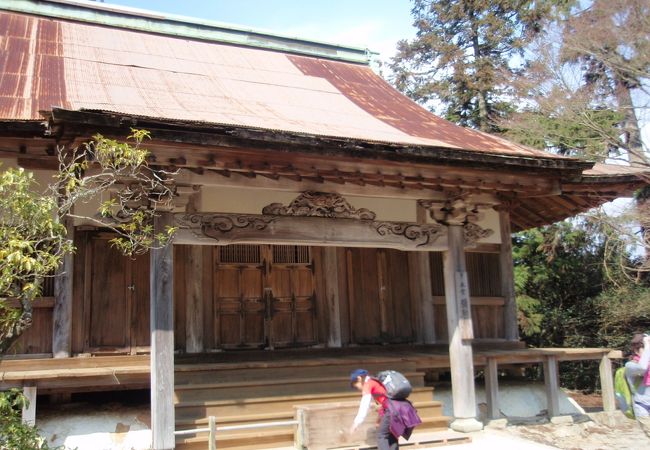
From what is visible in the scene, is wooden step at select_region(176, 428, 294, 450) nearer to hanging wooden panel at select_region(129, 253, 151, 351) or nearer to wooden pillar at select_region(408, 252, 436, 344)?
hanging wooden panel at select_region(129, 253, 151, 351)

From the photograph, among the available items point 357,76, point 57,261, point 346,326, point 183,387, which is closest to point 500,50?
point 357,76

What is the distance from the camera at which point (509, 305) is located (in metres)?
11.1

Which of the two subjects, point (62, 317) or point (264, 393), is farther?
point (264, 393)

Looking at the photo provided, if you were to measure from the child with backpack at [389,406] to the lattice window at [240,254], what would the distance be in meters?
4.21

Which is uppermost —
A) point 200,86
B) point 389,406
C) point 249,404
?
point 200,86

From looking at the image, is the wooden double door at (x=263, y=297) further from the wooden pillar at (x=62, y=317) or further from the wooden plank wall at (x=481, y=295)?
the wooden pillar at (x=62, y=317)

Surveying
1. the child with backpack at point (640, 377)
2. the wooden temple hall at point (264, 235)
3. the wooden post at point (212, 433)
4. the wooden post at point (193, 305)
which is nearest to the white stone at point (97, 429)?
the wooden temple hall at point (264, 235)

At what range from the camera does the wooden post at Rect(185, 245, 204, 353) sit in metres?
9.41

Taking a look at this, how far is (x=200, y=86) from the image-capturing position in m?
9.68

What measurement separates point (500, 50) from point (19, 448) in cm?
2053

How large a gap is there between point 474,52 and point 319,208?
16.2 metres

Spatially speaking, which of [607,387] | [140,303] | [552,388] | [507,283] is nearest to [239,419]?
[140,303]

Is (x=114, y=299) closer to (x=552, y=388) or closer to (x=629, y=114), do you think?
(x=552, y=388)

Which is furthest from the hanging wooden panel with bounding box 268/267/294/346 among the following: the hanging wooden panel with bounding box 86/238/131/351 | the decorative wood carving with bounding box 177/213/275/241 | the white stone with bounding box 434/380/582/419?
the decorative wood carving with bounding box 177/213/275/241
